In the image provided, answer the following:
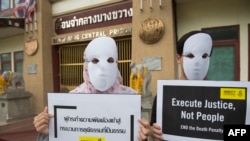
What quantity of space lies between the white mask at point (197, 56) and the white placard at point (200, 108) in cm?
19

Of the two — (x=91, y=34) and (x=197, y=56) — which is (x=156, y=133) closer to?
(x=197, y=56)

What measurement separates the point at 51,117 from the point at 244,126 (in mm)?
1237

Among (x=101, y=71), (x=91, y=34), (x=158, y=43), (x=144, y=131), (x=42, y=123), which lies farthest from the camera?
(x=91, y=34)

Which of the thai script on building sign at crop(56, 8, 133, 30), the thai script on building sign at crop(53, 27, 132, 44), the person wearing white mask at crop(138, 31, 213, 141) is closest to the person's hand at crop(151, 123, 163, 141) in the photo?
the person wearing white mask at crop(138, 31, 213, 141)

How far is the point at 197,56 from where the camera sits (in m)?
1.92

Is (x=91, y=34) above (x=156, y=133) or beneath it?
above

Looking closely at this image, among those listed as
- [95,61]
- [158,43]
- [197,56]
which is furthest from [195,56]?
[158,43]

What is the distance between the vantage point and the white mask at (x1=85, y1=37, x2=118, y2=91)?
189 cm

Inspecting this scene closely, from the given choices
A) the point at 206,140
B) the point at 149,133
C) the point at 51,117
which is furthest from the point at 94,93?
the point at 206,140

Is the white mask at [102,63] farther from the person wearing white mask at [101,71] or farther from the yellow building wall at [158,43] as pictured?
the yellow building wall at [158,43]

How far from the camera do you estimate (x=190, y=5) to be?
19.6ft

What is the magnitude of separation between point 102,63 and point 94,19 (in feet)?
20.2

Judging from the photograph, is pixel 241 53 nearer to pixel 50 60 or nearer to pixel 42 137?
pixel 42 137

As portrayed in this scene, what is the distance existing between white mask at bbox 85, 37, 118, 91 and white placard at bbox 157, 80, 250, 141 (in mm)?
369
